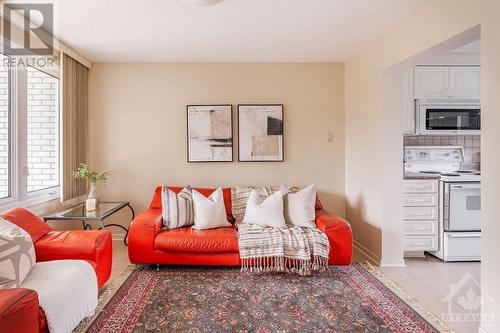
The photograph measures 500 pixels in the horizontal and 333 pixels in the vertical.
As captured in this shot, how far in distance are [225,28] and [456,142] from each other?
342cm

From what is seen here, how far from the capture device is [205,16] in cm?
286

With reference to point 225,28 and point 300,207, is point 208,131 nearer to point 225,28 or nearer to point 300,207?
point 225,28

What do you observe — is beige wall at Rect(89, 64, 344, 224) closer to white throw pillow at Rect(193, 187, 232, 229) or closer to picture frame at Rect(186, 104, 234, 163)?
picture frame at Rect(186, 104, 234, 163)

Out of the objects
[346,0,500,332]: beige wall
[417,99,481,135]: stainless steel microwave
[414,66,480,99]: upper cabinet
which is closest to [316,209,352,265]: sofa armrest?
[346,0,500,332]: beige wall

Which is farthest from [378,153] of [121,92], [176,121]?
[121,92]

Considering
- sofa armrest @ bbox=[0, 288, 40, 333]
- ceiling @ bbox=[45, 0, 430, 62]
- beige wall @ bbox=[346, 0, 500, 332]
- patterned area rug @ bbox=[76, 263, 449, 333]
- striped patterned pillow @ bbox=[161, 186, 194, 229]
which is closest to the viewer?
sofa armrest @ bbox=[0, 288, 40, 333]

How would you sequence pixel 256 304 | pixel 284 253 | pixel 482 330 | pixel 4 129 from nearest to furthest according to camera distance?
pixel 482 330 → pixel 256 304 → pixel 4 129 → pixel 284 253

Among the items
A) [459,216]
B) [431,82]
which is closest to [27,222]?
[459,216]

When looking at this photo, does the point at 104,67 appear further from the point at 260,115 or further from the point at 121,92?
the point at 260,115

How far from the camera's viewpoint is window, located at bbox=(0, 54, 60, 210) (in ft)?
9.58

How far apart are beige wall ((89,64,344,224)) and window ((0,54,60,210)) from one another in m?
0.65

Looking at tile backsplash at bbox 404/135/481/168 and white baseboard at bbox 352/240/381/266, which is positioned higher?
tile backsplash at bbox 404/135/481/168

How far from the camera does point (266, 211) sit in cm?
349

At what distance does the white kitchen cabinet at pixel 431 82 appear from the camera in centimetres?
384
